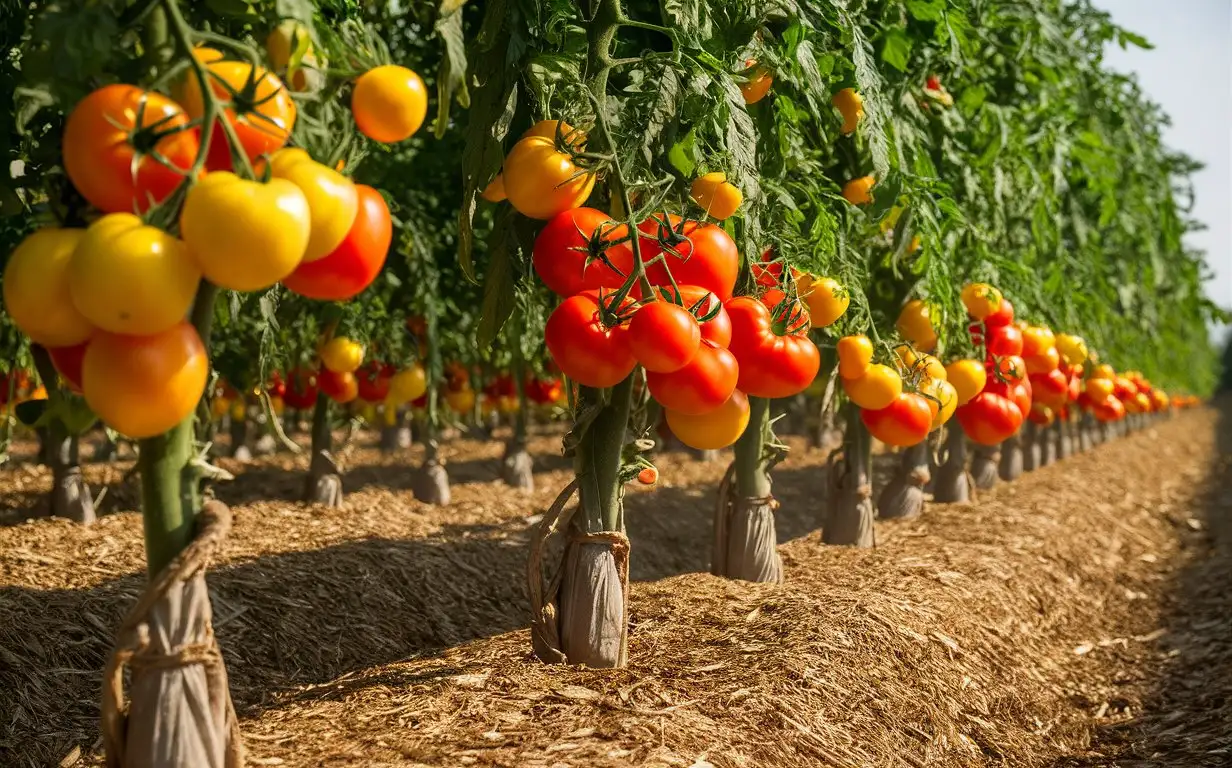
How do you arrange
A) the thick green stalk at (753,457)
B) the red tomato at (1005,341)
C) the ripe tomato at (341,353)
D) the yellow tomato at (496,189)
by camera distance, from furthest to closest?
the ripe tomato at (341,353)
the red tomato at (1005,341)
the thick green stalk at (753,457)
the yellow tomato at (496,189)

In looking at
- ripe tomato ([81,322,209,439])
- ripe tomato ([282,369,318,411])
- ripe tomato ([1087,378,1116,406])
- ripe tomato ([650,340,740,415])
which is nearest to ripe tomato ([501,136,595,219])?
ripe tomato ([650,340,740,415])

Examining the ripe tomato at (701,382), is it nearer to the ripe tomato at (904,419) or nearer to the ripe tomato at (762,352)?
the ripe tomato at (762,352)

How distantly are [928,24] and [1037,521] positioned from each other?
408cm

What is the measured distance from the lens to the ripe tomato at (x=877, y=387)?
3855 mm

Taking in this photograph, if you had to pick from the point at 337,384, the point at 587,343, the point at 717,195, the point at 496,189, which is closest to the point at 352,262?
the point at 587,343

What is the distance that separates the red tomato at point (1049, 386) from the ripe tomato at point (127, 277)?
17.6ft

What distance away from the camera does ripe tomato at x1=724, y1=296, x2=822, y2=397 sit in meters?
2.96

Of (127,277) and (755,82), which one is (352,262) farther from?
(755,82)

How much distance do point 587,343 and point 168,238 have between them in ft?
3.58

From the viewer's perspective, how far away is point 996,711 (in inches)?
167

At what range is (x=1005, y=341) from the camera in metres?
4.96

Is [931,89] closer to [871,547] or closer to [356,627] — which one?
[871,547]

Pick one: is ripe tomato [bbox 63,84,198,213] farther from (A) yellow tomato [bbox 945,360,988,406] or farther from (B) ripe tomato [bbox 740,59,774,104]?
(A) yellow tomato [bbox 945,360,988,406]

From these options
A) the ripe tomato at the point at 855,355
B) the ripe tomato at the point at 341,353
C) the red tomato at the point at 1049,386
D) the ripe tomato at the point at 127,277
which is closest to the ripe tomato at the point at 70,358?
the ripe tomato at the point at 127,277
